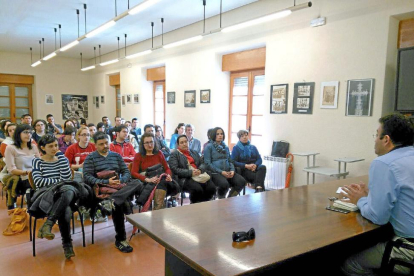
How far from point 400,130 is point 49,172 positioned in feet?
10.3

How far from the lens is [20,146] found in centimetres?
391

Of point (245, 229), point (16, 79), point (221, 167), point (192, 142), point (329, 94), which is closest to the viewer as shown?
point (245, 229)

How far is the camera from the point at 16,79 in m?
10.7

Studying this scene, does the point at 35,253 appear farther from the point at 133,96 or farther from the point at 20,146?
the point at 133,96

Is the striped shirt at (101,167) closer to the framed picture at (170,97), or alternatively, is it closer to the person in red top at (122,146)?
the person in red top at (122,146)

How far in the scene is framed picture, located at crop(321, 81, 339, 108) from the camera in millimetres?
4457

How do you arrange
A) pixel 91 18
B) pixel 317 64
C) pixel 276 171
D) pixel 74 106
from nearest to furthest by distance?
pixel 317 64, pixel 276 171, pixel 91 18, pixel 74 106

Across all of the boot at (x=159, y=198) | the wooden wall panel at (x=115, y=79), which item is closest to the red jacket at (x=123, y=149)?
the boot at (x=159, y=198)

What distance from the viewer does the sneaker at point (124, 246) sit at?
10.0 ft

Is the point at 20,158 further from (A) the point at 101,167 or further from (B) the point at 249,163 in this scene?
Answer: (B) the point at 249,163

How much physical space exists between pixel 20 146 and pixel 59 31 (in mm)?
5208

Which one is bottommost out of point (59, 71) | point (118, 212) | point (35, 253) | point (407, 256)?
point (35, 253)

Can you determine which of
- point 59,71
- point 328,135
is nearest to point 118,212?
point 328,135

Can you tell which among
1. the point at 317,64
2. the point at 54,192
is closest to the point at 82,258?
the point at 54,192
